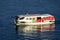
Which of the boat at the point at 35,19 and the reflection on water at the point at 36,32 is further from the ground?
the boat at the point at 35,19

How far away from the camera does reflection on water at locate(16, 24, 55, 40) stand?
106m

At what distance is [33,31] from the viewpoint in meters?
115

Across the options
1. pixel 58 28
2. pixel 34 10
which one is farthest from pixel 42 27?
pixel 34 10

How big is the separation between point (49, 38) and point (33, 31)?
11.0 m

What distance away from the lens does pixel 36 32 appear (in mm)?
113688

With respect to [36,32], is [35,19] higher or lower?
higher

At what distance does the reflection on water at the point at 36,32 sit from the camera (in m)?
106

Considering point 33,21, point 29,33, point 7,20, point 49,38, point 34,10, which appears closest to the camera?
point 49,38

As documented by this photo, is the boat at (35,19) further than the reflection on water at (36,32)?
Yes

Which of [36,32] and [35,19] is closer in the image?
[36,32]

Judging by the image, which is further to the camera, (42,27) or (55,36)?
(42,27)

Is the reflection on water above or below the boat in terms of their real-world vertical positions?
below

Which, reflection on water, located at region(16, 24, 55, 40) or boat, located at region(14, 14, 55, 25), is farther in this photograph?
boat, located at region(14, 14, 55, 25)

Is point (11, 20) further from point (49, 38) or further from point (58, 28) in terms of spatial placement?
point (49, 38)
